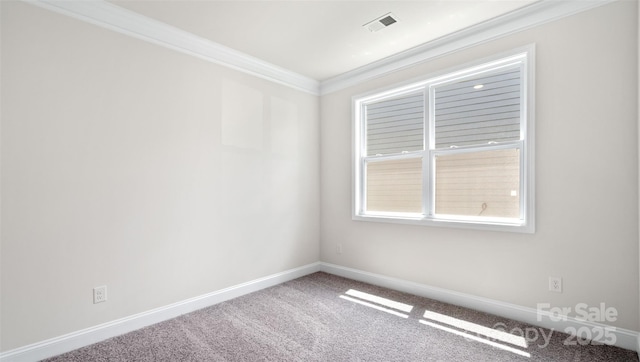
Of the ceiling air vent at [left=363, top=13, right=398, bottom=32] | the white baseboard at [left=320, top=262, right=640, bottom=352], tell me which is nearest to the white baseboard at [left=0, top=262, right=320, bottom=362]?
the white baseboard at [left=320, top=262, right=640, bottom=352]

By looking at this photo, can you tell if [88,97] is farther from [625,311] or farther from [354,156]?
[625,311]

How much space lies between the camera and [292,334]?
245 cm

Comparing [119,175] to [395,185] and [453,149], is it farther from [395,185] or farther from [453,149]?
[453,149]

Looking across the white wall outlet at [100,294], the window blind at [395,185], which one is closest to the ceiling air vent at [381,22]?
the window blind at [395,185]

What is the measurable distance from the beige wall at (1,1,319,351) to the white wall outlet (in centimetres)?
4

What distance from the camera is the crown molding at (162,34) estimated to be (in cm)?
227

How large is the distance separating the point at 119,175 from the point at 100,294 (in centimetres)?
94

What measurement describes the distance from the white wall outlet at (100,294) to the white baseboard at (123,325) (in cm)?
20

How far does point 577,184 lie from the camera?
2363 mm

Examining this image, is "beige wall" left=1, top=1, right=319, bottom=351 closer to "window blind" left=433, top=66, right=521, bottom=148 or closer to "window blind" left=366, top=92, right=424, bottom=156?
"window blind" left=366, top=92, right=424, bottom=156

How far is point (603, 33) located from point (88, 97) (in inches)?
154

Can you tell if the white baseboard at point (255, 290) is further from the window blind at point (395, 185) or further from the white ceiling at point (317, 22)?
the white ceiling at point (317, 22)

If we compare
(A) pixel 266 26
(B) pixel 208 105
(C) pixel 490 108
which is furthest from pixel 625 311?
(B) pixel 208 105

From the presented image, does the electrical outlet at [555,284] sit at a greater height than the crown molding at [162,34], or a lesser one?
lesser
